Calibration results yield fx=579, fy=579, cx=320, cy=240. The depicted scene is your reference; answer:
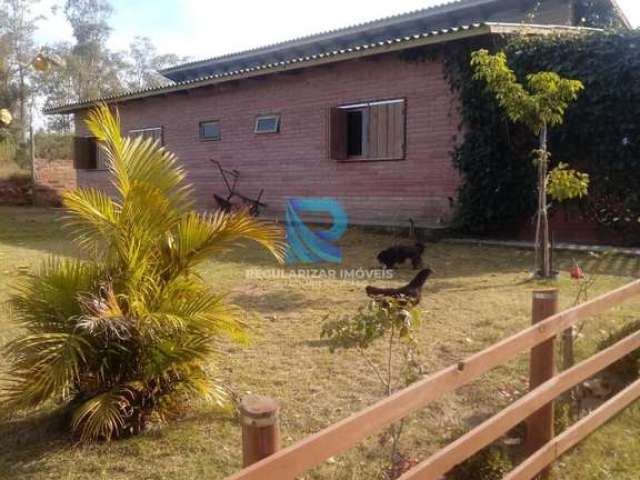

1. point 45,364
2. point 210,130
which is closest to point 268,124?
point 210,130

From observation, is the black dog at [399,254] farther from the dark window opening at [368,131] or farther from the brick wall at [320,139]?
the dark window opening at [368,131]

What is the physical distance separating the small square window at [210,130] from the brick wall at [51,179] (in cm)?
726

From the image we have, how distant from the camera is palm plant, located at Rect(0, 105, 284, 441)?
2721 millimetres

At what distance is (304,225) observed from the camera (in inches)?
470

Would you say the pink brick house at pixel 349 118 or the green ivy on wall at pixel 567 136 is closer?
the green ivy on wall at pixel 567 136

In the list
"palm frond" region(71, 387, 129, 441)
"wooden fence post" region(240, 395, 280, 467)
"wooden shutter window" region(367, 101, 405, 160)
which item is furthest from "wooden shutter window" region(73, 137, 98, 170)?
"wooden fence post" region(240, 395, 280, 467)

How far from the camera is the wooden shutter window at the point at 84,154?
1789cm

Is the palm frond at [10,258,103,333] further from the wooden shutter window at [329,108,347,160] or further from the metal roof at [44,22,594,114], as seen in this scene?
the wooden shutter window at [329,108,347,160]

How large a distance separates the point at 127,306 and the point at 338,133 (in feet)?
29.5

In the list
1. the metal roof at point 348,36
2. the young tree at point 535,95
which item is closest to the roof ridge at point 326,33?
the metal roof at point 348,36

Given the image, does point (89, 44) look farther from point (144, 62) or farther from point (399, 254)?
point (399, 254)

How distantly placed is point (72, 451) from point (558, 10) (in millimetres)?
12658

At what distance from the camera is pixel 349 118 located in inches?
461

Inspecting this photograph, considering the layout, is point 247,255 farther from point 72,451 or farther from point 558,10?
point 558,10
